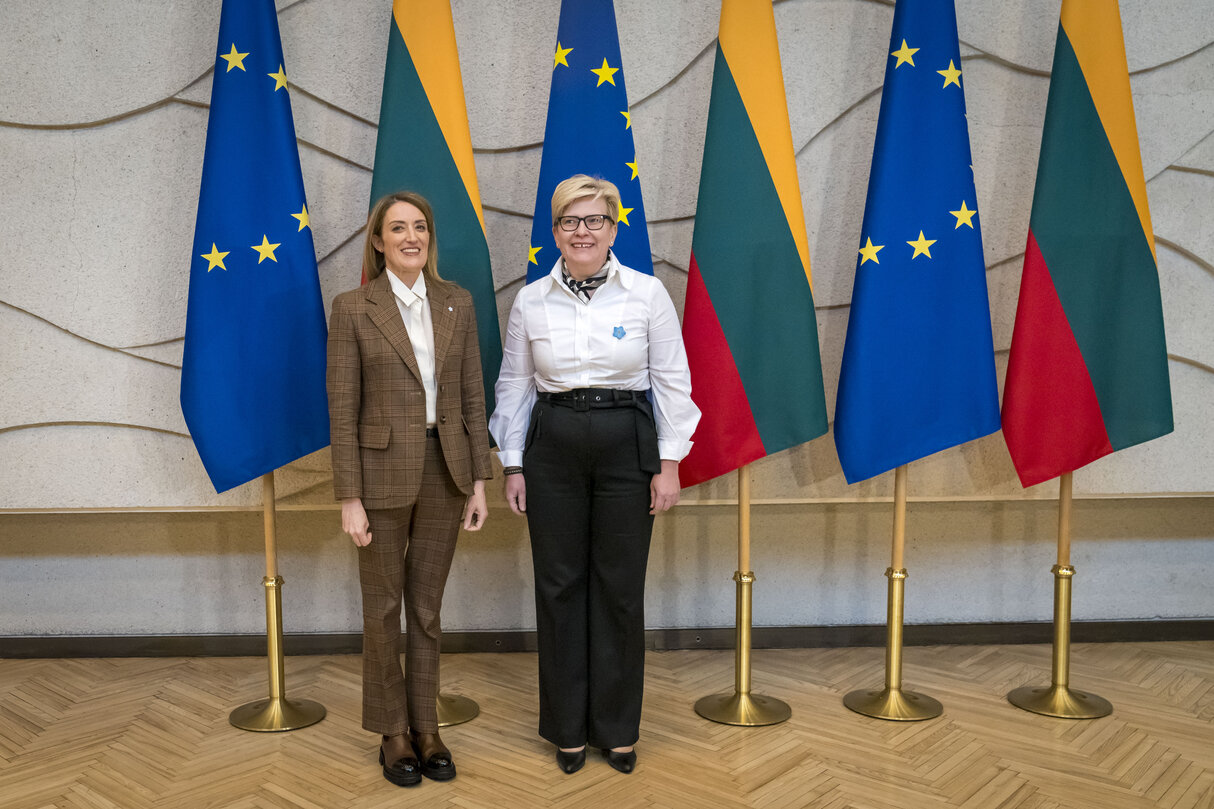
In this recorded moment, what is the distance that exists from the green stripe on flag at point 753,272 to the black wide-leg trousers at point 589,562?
1.63 feet

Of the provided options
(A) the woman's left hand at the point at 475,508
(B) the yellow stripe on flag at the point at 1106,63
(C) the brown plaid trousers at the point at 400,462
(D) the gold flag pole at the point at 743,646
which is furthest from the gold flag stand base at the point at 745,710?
(B) the yellow stripe on flag at the point at 1106,63

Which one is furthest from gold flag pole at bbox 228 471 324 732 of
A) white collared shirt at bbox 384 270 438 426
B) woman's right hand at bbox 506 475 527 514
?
woman's right hand at bbox 506 475 527 514

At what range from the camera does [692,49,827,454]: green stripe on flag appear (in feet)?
9.12

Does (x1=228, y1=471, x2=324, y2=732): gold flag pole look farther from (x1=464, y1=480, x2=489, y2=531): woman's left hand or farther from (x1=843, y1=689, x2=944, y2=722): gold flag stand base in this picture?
(x1=843, y1=689, x2=944, y2=722): gold flag stand base

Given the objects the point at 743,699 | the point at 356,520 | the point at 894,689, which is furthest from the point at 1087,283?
the point at 356,520

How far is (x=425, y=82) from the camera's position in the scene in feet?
9.16

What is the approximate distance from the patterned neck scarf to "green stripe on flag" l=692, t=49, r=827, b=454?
444mm

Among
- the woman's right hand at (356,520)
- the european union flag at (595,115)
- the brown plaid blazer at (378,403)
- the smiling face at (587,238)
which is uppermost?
the european union flag at (595,115)

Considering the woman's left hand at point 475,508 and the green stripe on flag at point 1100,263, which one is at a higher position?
the green stripe on flag at point 1100,263

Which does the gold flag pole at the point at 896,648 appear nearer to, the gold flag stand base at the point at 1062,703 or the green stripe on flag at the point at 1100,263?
the gold flag stand base at the point at 1062,703

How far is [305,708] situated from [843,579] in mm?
2026

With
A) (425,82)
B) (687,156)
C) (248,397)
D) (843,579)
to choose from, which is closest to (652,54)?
(687,156)

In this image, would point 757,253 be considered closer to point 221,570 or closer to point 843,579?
point 843,579

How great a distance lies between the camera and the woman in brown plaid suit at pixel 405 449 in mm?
2426
